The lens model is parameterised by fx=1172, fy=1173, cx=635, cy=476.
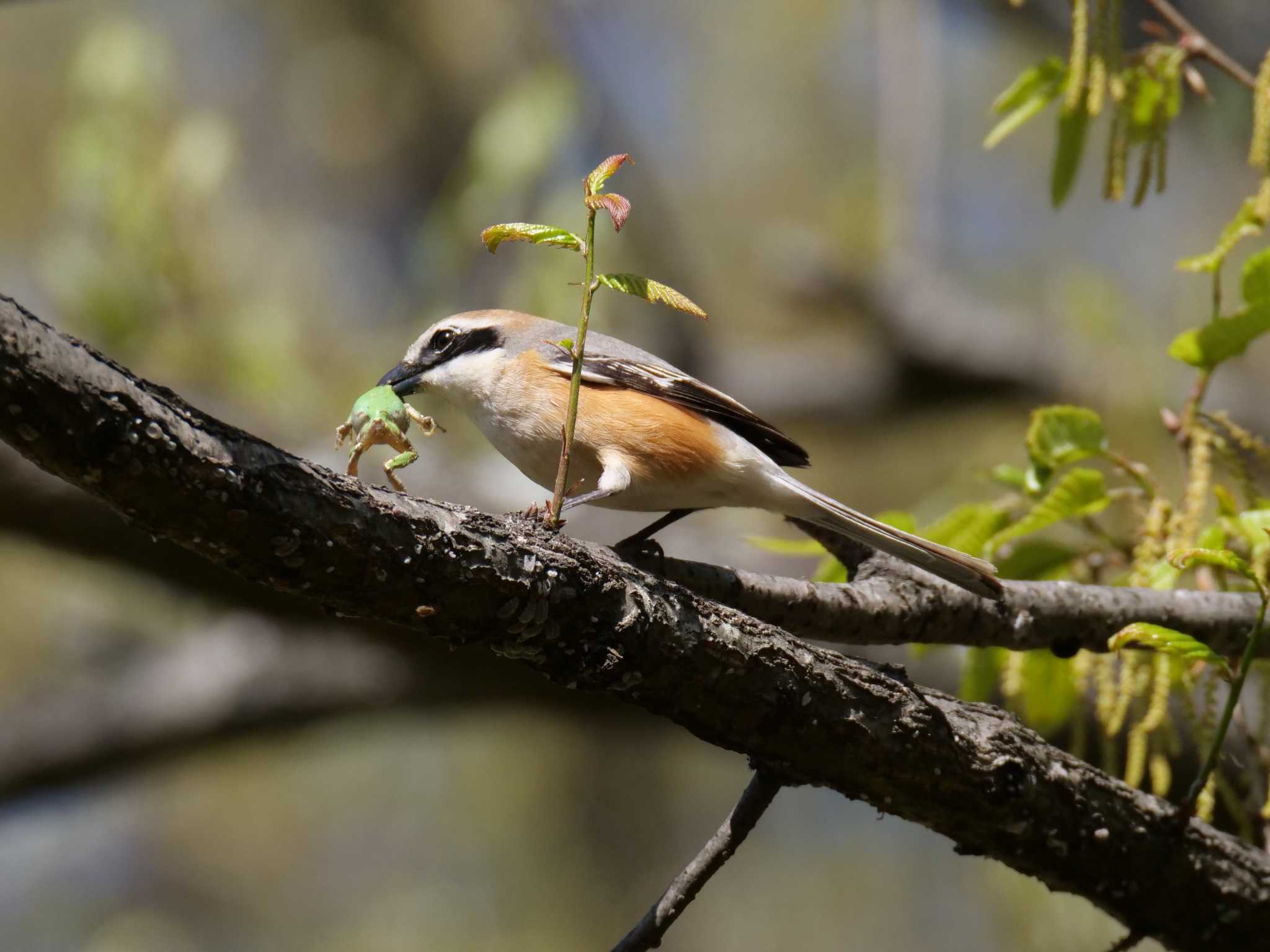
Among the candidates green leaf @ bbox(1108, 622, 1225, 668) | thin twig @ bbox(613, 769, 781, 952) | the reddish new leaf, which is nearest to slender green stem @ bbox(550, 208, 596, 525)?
the reddish new leaf

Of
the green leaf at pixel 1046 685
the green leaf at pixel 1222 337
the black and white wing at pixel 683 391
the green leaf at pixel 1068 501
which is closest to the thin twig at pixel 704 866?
the green leaf at pixel 1068 501

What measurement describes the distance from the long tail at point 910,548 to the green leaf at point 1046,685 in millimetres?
435

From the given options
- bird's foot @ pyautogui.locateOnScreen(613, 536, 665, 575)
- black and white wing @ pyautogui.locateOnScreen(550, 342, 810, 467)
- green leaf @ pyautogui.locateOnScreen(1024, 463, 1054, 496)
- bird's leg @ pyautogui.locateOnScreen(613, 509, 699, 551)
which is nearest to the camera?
bird's foot @ pyautogui.locateOnScreen(613, 536, 665, 575)

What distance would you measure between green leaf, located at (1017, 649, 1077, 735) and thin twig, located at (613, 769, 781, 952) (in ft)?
4.02

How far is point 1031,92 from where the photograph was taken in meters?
3.07

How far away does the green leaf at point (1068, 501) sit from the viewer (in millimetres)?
2799

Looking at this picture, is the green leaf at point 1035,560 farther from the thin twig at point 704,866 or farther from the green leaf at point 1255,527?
the thin twig at point 704,866

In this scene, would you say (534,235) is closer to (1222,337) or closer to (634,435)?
(634,435)

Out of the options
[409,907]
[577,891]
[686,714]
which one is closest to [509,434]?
[686,714]

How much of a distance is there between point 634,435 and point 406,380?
1096 mm

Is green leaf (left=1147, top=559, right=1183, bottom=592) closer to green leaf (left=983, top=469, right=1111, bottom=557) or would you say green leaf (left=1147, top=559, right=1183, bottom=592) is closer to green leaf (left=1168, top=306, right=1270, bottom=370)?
green leaf (left=983, top=469, right=1111, bottom=557)

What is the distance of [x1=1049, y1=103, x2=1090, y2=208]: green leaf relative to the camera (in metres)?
3.03

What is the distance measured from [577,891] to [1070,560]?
9.16m

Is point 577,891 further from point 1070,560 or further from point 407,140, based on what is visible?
point 1070,560
